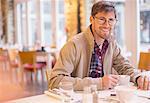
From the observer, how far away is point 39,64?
683 cm

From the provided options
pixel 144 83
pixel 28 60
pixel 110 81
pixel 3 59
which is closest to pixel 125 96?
pixel 110 81

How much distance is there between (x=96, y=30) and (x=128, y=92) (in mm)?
718

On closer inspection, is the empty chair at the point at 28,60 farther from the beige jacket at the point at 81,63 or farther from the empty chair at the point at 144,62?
the beige jacket at the point at 81,63

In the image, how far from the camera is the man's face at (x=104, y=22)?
7.05 feet

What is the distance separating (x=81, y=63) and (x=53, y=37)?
673 centimetres

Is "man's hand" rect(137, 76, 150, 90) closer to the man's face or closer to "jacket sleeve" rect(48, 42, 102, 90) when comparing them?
"jacket sleeve" rect(48, 42, 102, 90)

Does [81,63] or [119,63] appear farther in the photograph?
[119,63]

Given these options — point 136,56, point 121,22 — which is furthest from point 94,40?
point 121,22

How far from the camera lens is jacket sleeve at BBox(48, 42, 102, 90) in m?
1.99

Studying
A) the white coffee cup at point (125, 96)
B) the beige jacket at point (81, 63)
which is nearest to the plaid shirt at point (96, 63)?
the beige jacket at point (81, 63)

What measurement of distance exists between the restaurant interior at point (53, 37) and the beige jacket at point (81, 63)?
2.53 ft

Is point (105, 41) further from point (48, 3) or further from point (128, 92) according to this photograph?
point (48, 3)

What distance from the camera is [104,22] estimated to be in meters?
2.16

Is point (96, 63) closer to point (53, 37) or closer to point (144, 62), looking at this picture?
point (144, 62)
